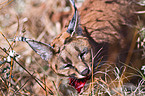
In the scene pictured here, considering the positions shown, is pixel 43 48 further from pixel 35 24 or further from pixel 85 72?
pixel 35 24

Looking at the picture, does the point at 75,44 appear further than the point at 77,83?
No

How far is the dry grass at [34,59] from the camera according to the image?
9.19 ft

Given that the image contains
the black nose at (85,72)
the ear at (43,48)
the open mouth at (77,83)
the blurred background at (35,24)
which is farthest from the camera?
the blurred background at (35,24)

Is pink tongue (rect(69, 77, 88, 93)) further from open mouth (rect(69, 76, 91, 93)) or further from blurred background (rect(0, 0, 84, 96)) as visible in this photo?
blurred background (rect(0, 0, 84, 96))

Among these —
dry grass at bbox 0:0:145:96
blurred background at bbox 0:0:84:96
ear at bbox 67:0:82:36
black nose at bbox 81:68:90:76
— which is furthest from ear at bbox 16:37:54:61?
blurred background at bbox 0:0:84:96

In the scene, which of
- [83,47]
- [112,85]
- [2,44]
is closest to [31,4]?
[2,44]

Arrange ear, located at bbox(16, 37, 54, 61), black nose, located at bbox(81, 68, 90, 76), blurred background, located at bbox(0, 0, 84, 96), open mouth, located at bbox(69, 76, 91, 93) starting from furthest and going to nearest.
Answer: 1. blurred background, located at bbox(0, 0, 84, 96)
2. open mouth, located at bbox(69, 76, 91, 93)
3. black nose, located at bbox(81, 68, 90, 76)
4. ear, located at bbox(16, 37, 54, 61)

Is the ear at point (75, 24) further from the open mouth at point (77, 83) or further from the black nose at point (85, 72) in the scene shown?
the open mouth at point (77, 83)

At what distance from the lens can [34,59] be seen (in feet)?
9.32

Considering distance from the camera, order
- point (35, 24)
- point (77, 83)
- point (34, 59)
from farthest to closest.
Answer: point (35, 24)
point (77, 83)
point (34, 59)

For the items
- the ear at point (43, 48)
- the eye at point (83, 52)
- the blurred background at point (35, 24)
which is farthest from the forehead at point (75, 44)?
the blurred background at point (35, 24)

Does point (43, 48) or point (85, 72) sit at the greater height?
point (43, 48)

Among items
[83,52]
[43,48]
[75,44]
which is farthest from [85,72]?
[43,48]

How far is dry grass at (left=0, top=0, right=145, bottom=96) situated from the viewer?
9.19 feet
